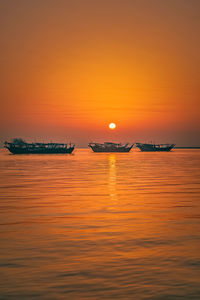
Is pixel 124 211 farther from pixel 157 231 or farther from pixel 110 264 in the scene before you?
pixel 110 264

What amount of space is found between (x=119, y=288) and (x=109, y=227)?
4946 millimetres

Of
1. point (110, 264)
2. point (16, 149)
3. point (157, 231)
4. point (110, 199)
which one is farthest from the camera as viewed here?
point (16, 149)

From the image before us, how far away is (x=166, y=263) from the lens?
7258mm

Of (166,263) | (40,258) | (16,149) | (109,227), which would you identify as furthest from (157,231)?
(16,149)

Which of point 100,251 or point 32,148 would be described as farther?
point 32,148

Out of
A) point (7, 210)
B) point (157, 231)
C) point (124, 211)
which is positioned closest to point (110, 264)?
point (157, 231)

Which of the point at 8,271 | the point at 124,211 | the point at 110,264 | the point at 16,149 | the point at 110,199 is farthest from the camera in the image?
the point at 16,149

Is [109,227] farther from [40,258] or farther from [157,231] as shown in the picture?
[40,258]

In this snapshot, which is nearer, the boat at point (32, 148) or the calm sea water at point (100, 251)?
the calm sea water at point (100, 251)

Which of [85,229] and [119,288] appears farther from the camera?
[85,229]

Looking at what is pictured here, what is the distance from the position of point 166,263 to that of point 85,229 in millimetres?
3730

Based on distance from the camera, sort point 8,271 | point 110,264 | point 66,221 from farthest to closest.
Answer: point 66,221, point 110,264, point 8,271

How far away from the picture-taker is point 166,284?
6.12 meters

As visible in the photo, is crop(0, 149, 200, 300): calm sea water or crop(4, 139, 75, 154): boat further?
crop(4, 139, 75, 154): boat
